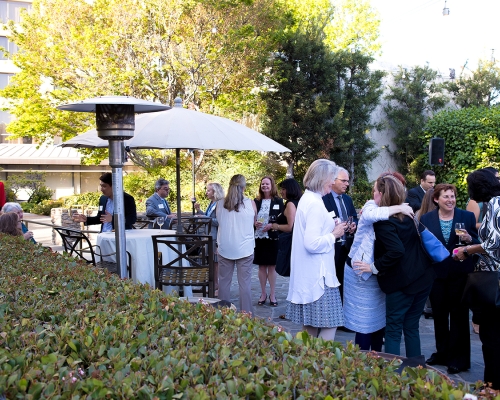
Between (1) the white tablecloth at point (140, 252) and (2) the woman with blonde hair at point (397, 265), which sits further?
(1) the white tablecloth at point (140, 252)

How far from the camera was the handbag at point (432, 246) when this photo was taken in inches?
192

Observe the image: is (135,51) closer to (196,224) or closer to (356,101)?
(356,101)

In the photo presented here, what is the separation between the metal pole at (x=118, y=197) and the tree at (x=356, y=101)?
1678 centimetres

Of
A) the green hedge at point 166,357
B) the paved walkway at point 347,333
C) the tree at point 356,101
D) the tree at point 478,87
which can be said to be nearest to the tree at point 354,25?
the tree at point 478,87

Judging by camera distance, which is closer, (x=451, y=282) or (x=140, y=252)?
(x=451, y=282)

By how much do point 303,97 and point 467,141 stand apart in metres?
6.65

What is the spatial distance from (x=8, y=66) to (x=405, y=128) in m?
36.1

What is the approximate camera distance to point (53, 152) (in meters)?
44.4

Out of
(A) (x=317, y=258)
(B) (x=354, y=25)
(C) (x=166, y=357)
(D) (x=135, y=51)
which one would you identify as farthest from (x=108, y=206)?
(B) (x=354, y=25)

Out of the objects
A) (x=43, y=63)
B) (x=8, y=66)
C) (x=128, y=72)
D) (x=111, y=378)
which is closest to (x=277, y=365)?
(x=111, y=378)

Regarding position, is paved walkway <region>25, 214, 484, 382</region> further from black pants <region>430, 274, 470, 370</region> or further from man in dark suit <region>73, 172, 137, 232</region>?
man in dark suit <region>73, 172, 137, 232</region>

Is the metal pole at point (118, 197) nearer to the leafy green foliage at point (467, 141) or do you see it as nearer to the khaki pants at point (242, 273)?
the khaki pants at point (242, 273)

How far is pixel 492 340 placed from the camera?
4.76 m

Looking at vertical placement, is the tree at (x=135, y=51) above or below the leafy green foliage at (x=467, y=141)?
above
